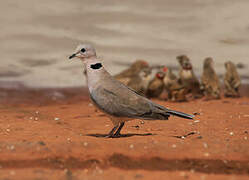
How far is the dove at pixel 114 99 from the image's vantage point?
5137 mm

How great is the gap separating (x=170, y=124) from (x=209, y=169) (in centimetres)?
278

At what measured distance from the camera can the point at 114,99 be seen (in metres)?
5.18

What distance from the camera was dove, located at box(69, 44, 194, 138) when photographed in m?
5.14

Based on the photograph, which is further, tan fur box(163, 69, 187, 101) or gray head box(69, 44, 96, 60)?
tan fur box(163, 69, 187, 101)

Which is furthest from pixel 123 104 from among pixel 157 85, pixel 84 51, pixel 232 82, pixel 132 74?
pixel 232 82

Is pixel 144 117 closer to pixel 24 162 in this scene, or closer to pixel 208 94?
pixel 24 162

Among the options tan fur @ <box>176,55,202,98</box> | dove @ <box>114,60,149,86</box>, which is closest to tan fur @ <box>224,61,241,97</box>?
tan fur @ <box>176,55,202,98</box>

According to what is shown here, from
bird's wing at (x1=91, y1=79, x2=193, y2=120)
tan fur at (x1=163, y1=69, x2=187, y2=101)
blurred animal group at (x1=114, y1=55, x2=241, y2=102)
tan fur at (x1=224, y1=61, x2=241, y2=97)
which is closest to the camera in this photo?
bird's wing at (x1=91, y1=79, x2=193, y2=120)

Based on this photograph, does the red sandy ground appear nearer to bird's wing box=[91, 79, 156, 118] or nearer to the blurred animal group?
bird's wing box=[91, 79, 156, 118]

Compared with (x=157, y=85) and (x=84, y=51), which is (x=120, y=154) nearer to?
(x=84, y=51)

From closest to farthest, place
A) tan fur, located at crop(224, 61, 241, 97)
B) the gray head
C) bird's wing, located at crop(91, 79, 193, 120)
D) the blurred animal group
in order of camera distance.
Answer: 1. bird's wing, located at crop(91, 79, 193, 120)
2. the gray head
3. the blurred animal group
4. tan fur, located at crop(224, 61, 241, 97)

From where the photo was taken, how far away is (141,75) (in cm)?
1180

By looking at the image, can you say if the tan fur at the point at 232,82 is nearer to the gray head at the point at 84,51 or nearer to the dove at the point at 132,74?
the dove at the point at 132,74

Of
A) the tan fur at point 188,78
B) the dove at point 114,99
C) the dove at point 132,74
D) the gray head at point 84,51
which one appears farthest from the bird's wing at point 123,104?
the tan fur at point 188,78
